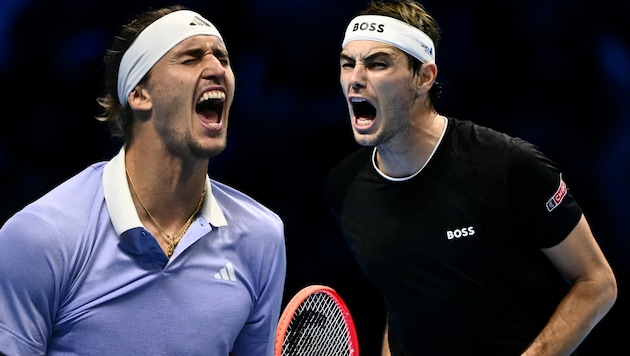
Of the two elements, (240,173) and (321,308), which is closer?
(321,308)

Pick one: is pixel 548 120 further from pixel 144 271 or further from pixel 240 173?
pixel 144 271

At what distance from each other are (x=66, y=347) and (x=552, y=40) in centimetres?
308

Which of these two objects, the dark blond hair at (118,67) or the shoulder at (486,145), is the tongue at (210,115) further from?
the shoulder at (486,145)

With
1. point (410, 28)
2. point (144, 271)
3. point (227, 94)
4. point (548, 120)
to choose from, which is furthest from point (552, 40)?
point (144, 271)

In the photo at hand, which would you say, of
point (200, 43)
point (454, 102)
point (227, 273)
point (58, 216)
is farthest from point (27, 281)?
point (454, 102)

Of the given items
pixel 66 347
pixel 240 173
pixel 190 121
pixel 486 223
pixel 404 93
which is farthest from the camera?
pixel 240 173

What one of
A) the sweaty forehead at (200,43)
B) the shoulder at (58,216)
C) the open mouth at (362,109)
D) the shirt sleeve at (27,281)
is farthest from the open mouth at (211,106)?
the open mouth at (362,109)

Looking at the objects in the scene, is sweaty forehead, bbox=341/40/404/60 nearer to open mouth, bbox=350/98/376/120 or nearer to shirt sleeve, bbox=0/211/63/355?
open mouth, bbox=350/98/376/120

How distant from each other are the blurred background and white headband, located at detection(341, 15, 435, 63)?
42.5 inches

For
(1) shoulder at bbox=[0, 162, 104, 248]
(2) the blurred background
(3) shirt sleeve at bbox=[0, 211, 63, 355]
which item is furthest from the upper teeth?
(2) the blurred background

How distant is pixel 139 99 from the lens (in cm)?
252

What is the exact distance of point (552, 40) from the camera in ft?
15.3

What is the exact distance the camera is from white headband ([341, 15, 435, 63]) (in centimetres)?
328

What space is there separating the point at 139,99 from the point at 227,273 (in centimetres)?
49
